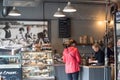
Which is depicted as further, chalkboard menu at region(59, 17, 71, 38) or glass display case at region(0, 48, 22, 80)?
chalkboard menu at region(59, 17, 71, 38)

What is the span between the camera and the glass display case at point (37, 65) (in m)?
9.70

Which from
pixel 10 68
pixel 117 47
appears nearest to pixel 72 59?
pixel 117 47

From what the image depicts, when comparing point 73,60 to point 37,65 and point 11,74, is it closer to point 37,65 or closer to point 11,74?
point 37,65

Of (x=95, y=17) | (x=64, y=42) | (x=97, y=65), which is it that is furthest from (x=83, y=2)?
(x=97, y=65)

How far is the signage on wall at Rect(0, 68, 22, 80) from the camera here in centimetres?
956

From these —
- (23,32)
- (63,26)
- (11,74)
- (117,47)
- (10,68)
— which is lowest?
(11,74)

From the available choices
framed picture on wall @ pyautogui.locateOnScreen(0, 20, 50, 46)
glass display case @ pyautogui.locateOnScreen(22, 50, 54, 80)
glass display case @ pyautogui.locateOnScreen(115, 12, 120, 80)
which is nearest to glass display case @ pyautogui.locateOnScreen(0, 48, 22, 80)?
glass display case @ pyautogui.locateOnScreen(22, 50, 54, 80)

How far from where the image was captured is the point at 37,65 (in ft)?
31.8

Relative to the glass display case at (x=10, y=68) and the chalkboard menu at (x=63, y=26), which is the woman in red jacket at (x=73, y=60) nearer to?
the glass display case at (x=10, y=68)

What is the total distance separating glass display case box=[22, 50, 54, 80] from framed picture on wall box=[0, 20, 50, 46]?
1.66 meters

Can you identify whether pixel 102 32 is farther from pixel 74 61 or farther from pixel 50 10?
pixel 74 61

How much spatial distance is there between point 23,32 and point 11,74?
7.64ft

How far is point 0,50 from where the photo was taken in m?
11.4

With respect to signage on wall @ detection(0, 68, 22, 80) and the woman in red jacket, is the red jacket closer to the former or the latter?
the woman in red jacket
